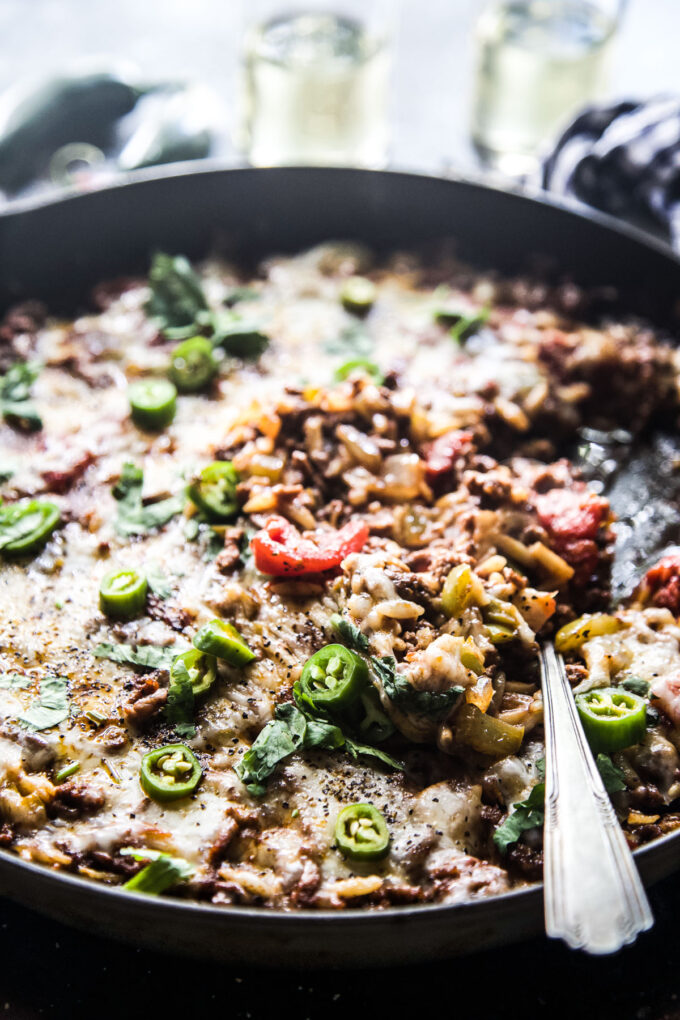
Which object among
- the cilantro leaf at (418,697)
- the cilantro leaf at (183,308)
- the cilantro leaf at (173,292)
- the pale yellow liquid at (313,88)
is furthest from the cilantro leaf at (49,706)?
the pale yellow liquid at (313,88)

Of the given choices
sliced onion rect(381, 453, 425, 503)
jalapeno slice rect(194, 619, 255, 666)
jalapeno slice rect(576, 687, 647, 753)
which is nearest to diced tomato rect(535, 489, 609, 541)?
sliced onion rect(381, 453, 425, 503)

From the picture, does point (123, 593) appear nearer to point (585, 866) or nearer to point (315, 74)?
point (585, 866)

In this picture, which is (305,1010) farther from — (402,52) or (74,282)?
(402,52)

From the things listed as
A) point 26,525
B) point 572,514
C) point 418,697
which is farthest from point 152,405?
point 418,697

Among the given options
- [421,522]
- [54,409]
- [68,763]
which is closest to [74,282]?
[54,409]

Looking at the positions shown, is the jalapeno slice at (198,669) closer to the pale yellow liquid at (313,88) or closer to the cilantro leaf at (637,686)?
the cilantro leaf at (637,686)

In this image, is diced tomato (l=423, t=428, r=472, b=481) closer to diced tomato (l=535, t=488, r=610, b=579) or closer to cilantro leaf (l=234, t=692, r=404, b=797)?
diced tomato (l=535, t=488, r=610, b=579)

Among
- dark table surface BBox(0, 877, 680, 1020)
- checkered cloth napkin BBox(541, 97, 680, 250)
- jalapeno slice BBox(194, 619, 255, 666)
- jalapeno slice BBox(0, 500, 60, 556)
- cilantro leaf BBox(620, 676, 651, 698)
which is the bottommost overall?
dark table surface BBox(0, 877, 680, 1020)
